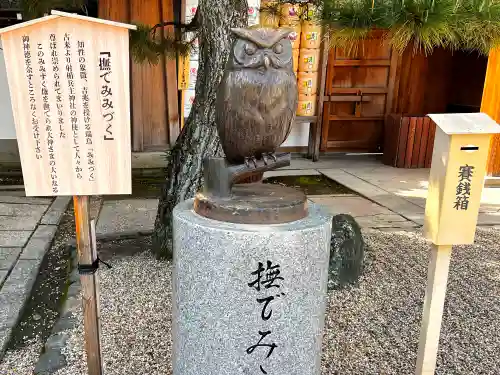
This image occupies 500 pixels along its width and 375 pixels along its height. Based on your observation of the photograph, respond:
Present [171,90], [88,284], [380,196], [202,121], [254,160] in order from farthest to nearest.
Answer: [171,90], [380,196], [202,121], [88,284], [254,160]

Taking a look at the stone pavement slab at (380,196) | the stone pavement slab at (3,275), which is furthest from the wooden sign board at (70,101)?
the stone pavement slab at (380,196)

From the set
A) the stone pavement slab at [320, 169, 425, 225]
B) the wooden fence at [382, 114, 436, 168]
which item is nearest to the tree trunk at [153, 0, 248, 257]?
the stone pavement slab at [320, 169, 425, 225]

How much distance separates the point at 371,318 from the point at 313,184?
3.64 m

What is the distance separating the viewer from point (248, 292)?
1910mm

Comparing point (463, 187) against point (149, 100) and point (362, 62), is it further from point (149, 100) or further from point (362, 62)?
point (362, 62)

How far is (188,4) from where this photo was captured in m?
6.97

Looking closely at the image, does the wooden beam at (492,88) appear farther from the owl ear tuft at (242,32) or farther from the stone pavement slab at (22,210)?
the stone pavement slab at (22,210)

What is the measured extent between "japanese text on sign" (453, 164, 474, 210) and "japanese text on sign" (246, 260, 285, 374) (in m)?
0.83

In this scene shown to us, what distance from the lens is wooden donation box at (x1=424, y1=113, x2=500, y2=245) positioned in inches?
75.7

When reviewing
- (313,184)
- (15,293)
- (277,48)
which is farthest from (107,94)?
(313,184)

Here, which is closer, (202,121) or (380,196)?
(202,121)

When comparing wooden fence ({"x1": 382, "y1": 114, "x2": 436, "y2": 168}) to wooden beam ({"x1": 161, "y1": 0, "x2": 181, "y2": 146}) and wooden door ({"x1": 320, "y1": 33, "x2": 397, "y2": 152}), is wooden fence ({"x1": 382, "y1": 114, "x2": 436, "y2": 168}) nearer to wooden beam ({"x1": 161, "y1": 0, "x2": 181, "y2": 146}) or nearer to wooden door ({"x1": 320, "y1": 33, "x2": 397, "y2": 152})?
wooden door ({"x1": 320, "y1": 33, "x2": 397, "y2": 152})

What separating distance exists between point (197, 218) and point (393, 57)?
7.16m

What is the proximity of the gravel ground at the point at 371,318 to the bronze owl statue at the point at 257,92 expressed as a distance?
149 cm
